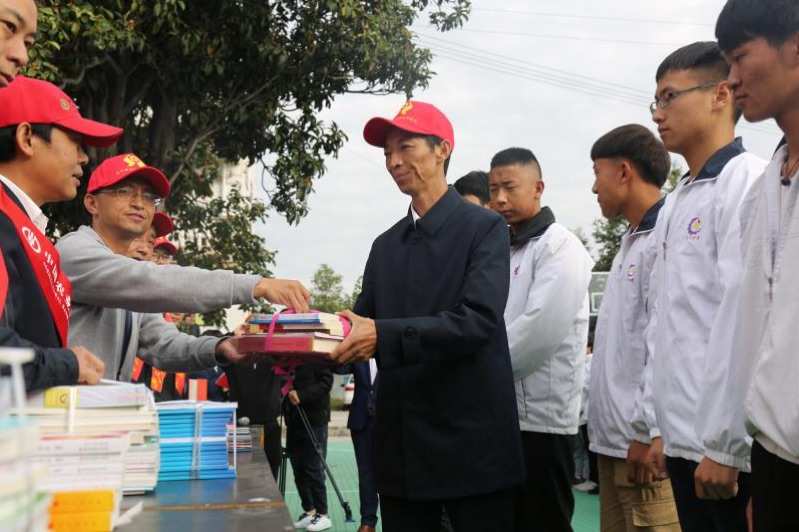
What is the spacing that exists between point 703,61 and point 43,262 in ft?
7.32

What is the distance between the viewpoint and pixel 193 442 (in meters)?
2.82

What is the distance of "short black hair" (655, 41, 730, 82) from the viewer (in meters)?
2.96

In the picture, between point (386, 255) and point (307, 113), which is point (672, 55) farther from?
point (307, 113)

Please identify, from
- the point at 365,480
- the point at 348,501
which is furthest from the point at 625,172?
the point at 348,501

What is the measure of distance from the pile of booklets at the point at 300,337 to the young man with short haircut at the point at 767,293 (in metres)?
1.15

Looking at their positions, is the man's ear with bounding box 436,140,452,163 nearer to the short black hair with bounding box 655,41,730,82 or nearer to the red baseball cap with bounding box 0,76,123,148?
the short black hair with bounding box 655,41,730,82

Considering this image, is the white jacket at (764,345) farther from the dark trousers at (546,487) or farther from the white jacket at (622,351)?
the dark trousers at (546,487)

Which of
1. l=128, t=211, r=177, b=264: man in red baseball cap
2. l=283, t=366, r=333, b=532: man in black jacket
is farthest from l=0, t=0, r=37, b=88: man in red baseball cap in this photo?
l=283, t=366, r=333, b=532: man in black jacket

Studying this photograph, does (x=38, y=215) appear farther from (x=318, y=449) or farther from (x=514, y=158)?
(x=318, y=449)

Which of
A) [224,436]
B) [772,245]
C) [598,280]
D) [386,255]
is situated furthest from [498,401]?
[598,280]

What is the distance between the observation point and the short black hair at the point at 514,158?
4.38 m

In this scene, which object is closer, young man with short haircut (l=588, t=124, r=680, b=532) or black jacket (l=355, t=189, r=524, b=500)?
black jacket (l=355, t=189, r=524, b=500)

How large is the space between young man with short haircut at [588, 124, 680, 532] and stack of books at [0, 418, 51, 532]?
2.69 meters

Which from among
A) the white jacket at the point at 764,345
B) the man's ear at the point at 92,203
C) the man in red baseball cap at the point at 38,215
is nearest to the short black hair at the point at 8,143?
the man in red baseball cap at the point at 38,215
